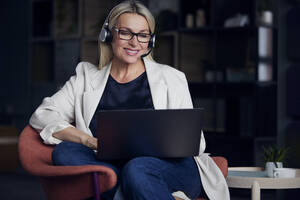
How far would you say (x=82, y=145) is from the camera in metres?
2.45

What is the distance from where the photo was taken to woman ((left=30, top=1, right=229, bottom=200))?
244cm

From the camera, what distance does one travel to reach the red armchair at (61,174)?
84.4 inches

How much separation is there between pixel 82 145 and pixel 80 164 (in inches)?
6.4

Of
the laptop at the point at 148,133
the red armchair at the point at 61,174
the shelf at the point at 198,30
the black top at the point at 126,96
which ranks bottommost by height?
the red armchair at the point at 61,174

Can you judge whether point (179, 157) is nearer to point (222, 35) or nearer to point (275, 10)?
point (275, 10)

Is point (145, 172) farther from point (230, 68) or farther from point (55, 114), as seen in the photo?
point (230, 68)

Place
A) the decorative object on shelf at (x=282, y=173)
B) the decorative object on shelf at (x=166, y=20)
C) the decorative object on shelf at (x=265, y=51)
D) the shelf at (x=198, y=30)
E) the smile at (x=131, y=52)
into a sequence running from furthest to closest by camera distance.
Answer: the decorative object on shelf at (x=166, y=20) → the shelf at (x=198, y=30) → the decorative object on shelf at (x=265, y=51) → the decorative object on shelf at (x=282, y=173) → the smile at (x=131, y=52)

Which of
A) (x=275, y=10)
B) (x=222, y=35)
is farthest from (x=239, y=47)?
(x=275, y=10)

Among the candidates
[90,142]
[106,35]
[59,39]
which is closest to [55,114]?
[90,142]

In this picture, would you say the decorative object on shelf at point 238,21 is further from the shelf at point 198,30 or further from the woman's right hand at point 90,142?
the woman's right hand at point 90,142

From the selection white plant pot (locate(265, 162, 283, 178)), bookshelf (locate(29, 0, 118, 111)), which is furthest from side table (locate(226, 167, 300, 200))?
bookshelf (locate(29, 0, 118, 111))

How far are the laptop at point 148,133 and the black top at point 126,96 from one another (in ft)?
1.52

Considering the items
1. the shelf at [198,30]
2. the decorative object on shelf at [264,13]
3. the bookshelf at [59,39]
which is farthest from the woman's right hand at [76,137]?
the bookshelf at [59,39]

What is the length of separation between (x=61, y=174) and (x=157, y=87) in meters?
0.70
